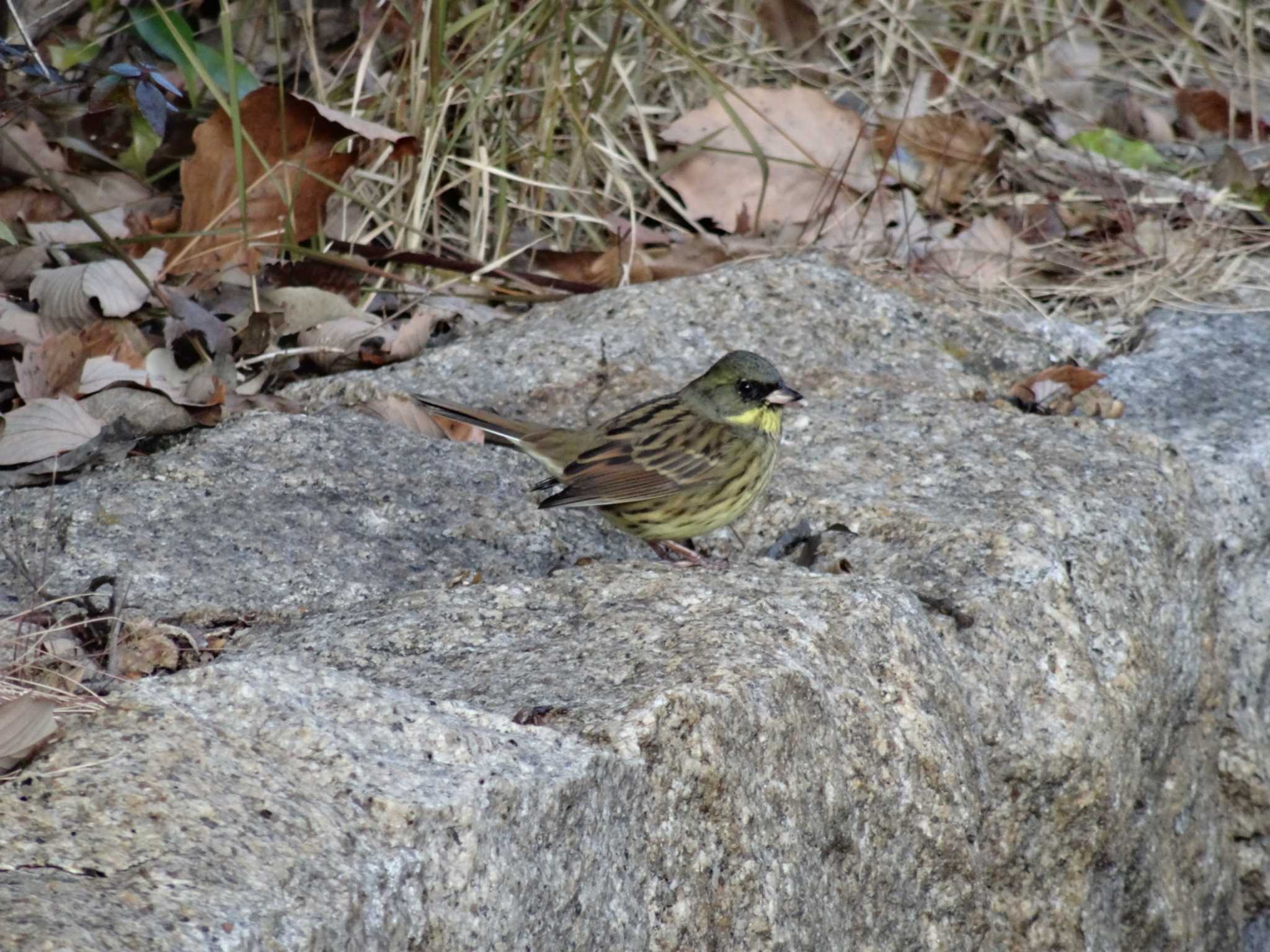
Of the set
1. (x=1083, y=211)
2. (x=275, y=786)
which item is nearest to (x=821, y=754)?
(x=275, y=786)

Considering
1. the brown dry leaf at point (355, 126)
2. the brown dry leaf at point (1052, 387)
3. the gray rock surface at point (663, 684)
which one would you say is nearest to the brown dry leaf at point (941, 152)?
the gray rock surface at point (663, 684)

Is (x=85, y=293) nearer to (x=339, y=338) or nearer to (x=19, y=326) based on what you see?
(x=19, y=326)

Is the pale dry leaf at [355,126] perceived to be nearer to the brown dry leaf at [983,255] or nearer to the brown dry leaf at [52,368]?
the brown dry leaf at [52,368]

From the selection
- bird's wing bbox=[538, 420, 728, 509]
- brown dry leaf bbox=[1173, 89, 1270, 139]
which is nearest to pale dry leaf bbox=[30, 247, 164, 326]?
bird's wing bbox=[538, 420, 728, 509]

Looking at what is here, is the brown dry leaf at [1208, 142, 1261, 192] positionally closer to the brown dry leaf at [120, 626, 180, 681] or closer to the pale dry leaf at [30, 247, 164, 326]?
the pale dry leaf at [30, 247, 164, 326]

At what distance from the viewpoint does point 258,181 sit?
17.7 ft

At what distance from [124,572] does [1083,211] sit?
16.3ft

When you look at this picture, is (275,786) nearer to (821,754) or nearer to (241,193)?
(821,754)

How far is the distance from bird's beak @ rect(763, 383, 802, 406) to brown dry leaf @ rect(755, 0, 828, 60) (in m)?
3.82

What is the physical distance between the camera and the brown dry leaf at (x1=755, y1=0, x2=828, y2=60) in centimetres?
779

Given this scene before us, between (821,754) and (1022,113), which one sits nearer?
(821,754)

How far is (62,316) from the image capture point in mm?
4723

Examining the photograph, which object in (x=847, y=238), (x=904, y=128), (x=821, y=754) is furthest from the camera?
(x=904, y=128)

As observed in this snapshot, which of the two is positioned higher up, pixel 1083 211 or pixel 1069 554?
pixel 1069 554
